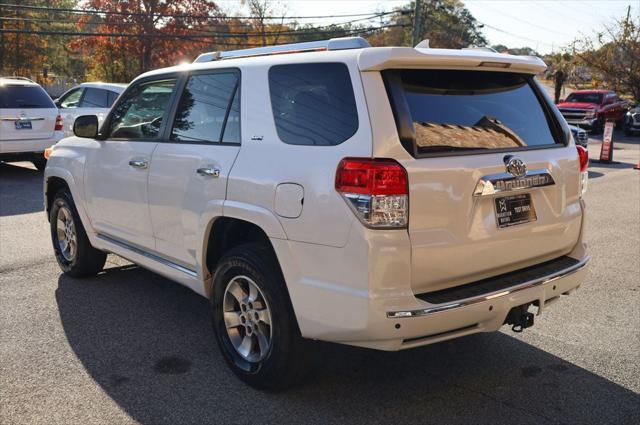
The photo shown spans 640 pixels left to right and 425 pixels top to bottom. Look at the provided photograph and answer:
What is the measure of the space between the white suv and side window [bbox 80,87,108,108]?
10.9 meters

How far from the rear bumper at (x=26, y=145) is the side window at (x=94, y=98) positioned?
83.1 inches

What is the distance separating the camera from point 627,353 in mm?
4359

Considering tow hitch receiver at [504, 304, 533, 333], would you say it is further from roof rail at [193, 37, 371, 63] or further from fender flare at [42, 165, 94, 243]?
fender flare at [42, 165, 94, 243]

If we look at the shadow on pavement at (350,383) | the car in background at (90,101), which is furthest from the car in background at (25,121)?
the shadow on pavement at (350,383)

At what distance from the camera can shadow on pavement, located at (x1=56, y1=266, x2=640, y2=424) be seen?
11.4ft

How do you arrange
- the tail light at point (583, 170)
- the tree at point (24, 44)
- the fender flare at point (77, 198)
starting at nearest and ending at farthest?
the tail light at point (583, 170), the fender flare at point (77, 198), the tree at point (24, 44)

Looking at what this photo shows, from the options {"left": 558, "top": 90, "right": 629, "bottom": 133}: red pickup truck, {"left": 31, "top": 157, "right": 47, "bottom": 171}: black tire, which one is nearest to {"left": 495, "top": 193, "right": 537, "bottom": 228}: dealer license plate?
{"left": 31, "top": 157, "right": 47, "bottom": 171}: black tire

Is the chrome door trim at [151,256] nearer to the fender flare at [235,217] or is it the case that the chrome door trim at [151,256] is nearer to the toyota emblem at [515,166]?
the fender flare at [235,217]

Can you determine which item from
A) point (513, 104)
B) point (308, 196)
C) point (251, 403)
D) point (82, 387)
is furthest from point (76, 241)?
point (513, 104)

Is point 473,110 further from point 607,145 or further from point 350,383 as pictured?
point 607,145

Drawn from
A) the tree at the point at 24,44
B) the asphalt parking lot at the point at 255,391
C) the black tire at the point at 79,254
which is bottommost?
the asphalt parking lot at the point at 255,391

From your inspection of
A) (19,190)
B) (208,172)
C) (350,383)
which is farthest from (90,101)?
(350,383)

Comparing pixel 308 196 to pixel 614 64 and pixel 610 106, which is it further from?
pixel 614 64

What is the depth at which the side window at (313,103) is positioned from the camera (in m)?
3.28
